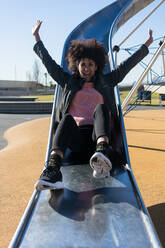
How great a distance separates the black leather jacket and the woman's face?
0.07m

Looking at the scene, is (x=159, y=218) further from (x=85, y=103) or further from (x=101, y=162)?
(x=85, y=103)

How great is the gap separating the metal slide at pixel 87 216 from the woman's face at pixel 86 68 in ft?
3.44

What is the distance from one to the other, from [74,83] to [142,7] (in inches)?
202

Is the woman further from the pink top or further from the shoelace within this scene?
the shoelace

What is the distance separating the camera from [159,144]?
18.2ft

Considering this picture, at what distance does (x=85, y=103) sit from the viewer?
2676 mm

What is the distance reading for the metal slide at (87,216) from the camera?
4.51ft

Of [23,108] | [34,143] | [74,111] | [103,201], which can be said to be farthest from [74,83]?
[23,108]

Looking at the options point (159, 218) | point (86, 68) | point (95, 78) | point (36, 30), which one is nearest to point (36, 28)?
point (36, 30)

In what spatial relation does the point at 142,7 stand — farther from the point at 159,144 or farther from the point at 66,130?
the point at 66,130

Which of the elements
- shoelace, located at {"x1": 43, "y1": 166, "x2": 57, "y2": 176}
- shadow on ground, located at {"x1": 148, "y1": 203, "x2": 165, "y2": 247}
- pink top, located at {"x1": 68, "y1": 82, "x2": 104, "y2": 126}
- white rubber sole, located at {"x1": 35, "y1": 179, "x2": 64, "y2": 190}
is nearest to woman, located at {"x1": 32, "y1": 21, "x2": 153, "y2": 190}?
pink top, located at {"x1": 68, "y1": 82, "x2": 104, "y2": 126}

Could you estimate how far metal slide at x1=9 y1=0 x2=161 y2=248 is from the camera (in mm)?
1374

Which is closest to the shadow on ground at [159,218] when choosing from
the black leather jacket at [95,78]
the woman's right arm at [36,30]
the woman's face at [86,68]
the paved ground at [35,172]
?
the paved ground at [35,172]

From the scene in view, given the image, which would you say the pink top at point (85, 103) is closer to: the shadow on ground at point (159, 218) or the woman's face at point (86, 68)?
the woman's face at point (86, 68)
